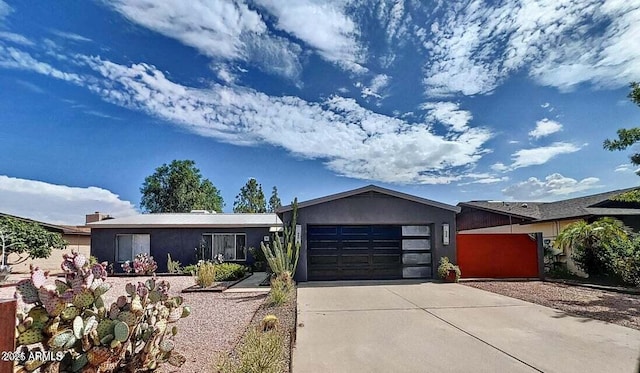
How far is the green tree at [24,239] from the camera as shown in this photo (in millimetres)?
15445

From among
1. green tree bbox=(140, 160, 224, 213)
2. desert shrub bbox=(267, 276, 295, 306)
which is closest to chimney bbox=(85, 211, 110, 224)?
green tree bbox=(140, 160, 224, 213)

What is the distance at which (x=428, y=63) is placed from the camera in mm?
12469

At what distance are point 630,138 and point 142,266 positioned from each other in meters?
19.1

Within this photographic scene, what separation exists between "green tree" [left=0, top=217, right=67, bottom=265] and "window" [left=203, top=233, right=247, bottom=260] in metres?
6.82

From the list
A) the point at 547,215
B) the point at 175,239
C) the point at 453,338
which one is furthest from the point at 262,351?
the point at 547,215

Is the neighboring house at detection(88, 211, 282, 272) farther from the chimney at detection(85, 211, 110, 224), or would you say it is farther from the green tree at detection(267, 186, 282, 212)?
the green tree at detection(267, 186, 282, 212)

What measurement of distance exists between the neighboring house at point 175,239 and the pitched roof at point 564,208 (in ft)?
42.9

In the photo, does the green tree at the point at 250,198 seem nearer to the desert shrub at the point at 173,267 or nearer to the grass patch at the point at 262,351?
the desert shrub at the point at 173,267

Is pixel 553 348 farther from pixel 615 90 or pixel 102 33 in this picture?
pixel 102 33

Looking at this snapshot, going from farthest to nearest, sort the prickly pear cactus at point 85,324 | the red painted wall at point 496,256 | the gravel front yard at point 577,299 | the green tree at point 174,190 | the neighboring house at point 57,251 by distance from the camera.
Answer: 1. the green tree at point 174,190
2. the neighboring house at point 57,251
3. the red painted wall at point 496,256
4. the gravel front yard at point 577,299
5. the prickly pear cactus at point 85,324

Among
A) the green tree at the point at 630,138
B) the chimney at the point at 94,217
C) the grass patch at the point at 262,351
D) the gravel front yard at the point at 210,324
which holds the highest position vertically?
the green tree at the point at 630,138

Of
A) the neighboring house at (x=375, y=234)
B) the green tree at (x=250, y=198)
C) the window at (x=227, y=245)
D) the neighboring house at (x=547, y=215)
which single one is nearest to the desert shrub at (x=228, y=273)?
the neighboring house at (x=375, y=234)

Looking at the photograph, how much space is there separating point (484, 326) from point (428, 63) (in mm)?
8681

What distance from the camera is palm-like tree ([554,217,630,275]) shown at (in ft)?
43.8
